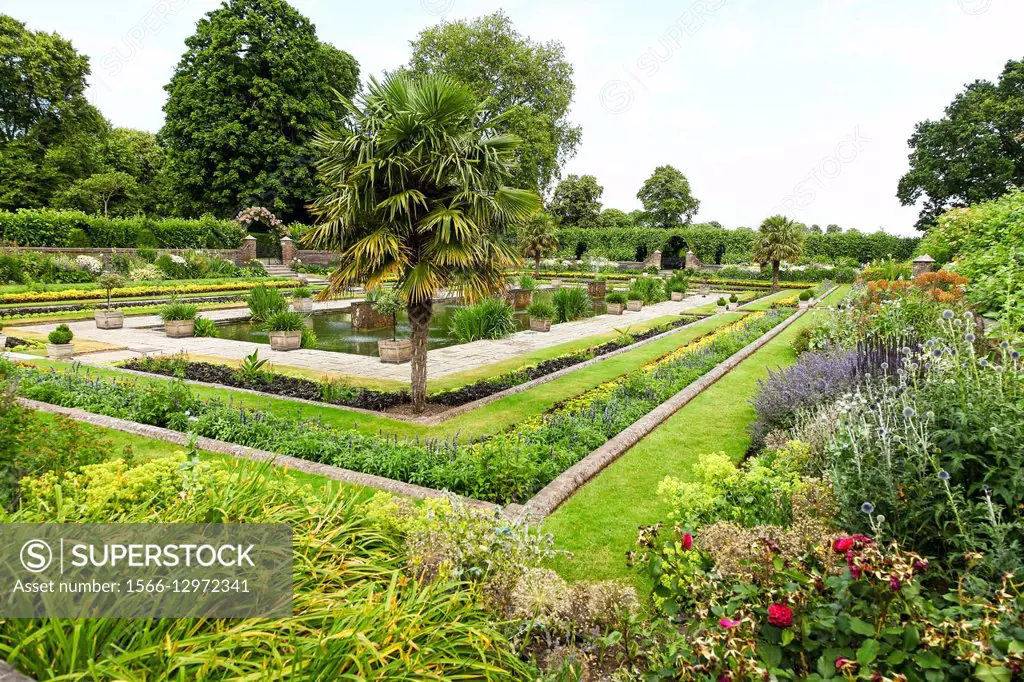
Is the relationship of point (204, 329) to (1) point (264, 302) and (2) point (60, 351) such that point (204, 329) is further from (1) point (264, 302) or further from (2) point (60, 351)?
(2) point (60, 351)

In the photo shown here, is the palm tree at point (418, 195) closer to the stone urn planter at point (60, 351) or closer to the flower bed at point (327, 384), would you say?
the flower bed at point (327, 384)

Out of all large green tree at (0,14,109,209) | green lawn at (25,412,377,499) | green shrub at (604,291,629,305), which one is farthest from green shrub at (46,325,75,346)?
large green tree at (0,14,109,209)

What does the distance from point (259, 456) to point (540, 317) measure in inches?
449

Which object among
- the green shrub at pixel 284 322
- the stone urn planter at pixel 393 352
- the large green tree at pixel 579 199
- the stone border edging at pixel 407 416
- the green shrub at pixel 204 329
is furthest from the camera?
the large green tree at pixel 579 199

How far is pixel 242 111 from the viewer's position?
3750 cm

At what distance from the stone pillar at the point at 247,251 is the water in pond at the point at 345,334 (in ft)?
61.1

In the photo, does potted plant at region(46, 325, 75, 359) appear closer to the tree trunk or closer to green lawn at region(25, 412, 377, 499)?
green lawn at region(25, 412, 377, 499)

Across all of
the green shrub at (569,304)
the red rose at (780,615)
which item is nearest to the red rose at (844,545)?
the red rose at (780,615)

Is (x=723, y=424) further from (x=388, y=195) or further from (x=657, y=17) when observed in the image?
(x=657, y=17)

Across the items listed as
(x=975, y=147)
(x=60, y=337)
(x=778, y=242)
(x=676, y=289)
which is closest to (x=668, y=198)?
(x=975, y=147)

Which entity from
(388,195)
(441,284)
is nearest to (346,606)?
(441,284)

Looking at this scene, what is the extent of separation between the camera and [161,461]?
3941 millimetres

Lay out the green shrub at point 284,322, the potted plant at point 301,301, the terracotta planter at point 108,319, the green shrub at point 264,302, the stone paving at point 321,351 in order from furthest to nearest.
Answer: the potted plant at point 301,301 → the green shrub at point 264,302 → the terracotta planter at point 108,319 → the green shrub at point 284,322 → the stone paving at point 321,351

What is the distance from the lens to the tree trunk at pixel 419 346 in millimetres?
7312
